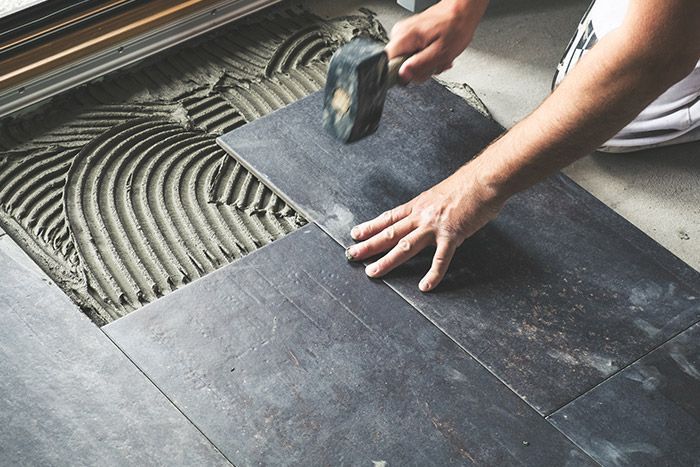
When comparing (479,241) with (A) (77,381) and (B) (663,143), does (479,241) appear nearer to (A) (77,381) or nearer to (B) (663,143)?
(B) (663,143)

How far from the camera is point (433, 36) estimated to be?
8.64 feet

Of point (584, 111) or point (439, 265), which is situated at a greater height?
point (584, 111)

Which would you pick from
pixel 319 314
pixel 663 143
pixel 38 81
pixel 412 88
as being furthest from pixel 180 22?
pixel 663 143

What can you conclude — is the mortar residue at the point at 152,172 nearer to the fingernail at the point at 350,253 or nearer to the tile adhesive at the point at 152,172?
the tile adhesive at the point at 152,172

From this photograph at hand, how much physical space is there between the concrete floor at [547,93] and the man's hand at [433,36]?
0.58 metres

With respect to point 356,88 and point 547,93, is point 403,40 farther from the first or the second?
point 547,93


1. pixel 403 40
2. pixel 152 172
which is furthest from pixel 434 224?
pixel 152 172

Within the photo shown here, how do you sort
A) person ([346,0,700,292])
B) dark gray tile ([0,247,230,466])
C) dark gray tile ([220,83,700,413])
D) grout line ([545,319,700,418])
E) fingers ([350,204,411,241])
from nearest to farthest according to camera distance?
person ([346,0,700,292]) < dark gray tile ([0,247,230,466]) < grout line ([545,319,700,418]) < dark gray tile ([220,83,700,413]) < fingers ([350,204,411,241])

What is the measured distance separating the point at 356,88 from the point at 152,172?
32.7 inches

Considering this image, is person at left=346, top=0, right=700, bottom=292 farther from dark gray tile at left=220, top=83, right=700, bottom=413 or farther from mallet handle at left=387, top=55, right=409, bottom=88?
dark gray tile at left=220, top=83, right=700, bottom=413

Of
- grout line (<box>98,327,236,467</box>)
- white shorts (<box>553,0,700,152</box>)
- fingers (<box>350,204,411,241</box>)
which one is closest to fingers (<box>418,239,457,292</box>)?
fingers (<box>350,204,411,241</box>)

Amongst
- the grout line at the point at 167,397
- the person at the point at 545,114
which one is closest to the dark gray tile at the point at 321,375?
the grout line at the point at 167,397

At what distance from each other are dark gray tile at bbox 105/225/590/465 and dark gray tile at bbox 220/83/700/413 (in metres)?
0.09

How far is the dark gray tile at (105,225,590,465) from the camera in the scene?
2187 millimetres
